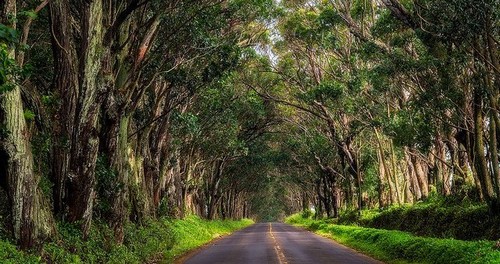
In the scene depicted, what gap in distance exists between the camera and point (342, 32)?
31.4 m

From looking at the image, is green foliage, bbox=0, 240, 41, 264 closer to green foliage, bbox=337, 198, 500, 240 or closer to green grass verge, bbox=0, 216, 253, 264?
green grass verge, bbox=0, 216, 253, 264

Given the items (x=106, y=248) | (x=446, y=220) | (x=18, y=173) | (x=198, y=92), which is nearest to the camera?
(x=18, y=173)

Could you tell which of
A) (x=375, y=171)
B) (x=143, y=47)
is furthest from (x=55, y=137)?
(x=375, y=171)

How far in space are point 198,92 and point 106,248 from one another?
13346 millimetres

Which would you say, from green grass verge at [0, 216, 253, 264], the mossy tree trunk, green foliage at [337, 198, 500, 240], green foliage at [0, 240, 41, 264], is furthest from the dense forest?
green foliage at [337, 198, 500, 240]

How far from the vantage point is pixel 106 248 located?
15086 millimetres

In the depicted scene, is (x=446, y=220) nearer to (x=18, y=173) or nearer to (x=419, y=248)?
(x=419, y=248)

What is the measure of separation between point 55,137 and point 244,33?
16.4 meters

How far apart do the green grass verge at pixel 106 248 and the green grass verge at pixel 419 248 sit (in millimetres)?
8056

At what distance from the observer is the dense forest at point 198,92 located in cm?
1340

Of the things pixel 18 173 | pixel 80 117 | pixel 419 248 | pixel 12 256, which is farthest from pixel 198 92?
pixel 12 256

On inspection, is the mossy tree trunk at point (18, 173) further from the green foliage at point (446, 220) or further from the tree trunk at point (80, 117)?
the green foliage at point (446, 220)

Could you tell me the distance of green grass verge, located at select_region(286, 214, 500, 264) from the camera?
13.2 meters

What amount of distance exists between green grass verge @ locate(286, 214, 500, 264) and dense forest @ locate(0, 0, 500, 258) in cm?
267
